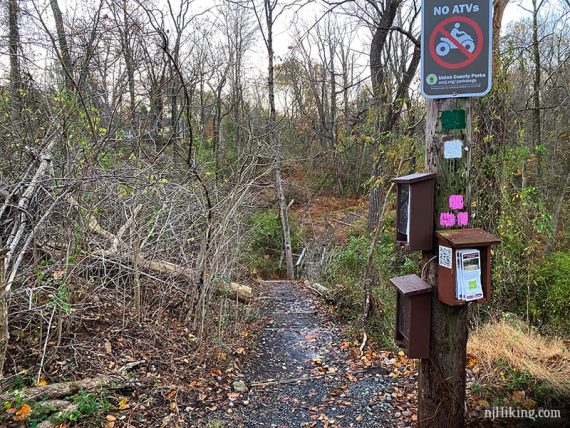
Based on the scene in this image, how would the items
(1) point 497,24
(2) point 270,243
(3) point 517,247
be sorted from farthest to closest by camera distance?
(2) point 270,243, (3) point 517,247, (1) point 497,24

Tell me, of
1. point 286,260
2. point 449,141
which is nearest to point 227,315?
point 449,141

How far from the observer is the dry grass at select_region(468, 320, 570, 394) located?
3150 millimetres

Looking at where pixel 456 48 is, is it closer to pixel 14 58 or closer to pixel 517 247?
pixel 517 247

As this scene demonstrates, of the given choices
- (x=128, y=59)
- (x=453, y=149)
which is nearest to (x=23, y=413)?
(x=453, y=149)

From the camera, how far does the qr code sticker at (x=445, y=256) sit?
7.07ft

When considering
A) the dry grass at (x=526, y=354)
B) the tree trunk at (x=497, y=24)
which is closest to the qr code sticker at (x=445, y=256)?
the dry grass at (x=526, y=354)

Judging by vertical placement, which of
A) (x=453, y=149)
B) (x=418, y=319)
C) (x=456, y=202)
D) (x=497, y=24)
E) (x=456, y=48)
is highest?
(x=497, y=24)

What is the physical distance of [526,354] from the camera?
346 centimetres

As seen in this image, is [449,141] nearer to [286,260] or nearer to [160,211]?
[160,211]

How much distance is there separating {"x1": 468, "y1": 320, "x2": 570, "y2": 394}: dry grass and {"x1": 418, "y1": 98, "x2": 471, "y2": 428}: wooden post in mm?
1315

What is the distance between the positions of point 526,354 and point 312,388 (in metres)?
2.05

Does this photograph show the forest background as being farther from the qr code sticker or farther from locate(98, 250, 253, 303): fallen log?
the qr code sticker

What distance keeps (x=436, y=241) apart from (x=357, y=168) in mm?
17672

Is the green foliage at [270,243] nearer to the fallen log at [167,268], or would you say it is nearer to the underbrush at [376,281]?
the underbrush at [376,281]
